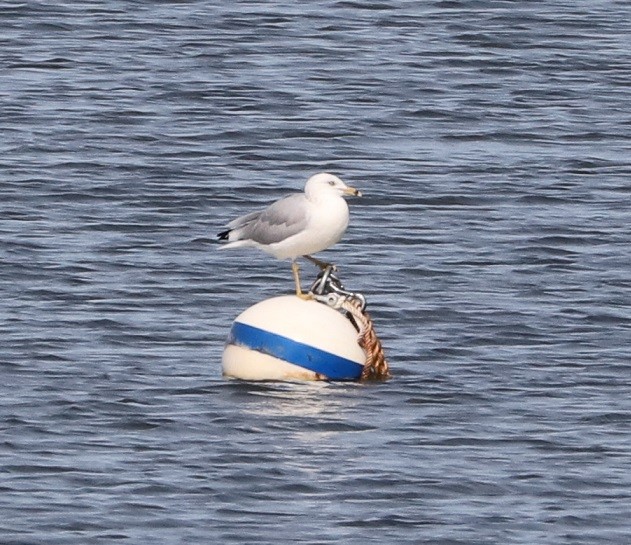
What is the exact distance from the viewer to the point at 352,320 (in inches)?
621

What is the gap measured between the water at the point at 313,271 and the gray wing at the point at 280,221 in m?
1.04

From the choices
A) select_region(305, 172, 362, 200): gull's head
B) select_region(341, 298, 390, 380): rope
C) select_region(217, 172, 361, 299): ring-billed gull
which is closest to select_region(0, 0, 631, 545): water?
select_region(341, 298, 390, 380): rope

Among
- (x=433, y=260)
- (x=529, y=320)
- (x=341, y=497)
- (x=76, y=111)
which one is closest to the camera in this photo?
(x=341, y=497)

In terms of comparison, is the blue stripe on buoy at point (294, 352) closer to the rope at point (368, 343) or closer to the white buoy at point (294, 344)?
the white buoy at point (294, 344)

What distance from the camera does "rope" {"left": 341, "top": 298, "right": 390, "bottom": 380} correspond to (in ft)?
51.4

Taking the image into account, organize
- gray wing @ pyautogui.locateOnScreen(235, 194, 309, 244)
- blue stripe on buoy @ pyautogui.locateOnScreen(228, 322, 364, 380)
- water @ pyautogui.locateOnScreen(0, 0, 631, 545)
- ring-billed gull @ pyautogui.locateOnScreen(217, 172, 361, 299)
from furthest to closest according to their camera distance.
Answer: gray wing @ pyautogui.locateOnScreen(235, 194, 309, 244)
ring-billed gull @ pyautogui.locateOnScreen(217, 172, 361, 299)
blue stripe on buoy @ pyautogui.locateOnScreen(228, 322, 364, 380)
water @ pyautogui.locateOnScreen(0, 0, 631, 545)

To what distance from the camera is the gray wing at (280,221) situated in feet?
51.6

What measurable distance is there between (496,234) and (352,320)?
5.80 meters

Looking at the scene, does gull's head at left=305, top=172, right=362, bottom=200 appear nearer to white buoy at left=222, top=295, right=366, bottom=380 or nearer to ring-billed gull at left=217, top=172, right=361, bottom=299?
ring-billed gull at left=217, top=172, right=361, bottom=299

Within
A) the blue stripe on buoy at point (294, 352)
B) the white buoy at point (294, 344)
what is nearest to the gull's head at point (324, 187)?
the white buoy at point (294, 344)

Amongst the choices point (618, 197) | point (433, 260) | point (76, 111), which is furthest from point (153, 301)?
Result: point (76, 111)

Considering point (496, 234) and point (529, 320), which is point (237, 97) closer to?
point (496, 234)

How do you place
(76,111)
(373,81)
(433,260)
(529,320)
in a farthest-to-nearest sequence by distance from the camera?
(373,81), (76,111), (433,260), (529,320)

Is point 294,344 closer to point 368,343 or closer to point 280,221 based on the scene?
point 368,343
